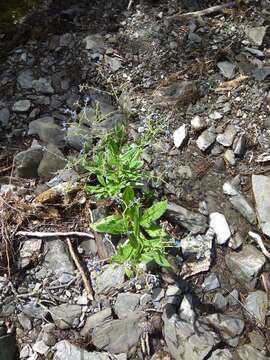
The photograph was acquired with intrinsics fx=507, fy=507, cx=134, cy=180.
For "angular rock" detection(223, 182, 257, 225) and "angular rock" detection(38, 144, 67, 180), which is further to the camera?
"angular rock" detection(38, 144, 67, 180)

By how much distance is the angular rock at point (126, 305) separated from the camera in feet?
9.18

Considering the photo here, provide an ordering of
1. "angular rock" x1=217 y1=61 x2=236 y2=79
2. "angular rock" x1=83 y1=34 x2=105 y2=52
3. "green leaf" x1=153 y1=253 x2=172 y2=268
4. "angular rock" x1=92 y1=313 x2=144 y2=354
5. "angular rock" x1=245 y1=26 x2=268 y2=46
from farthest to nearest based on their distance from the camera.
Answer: "angular rock" x1=83 y1=34 x2=105 y2=52 < "angular rock" x1=245 y1=26 x2=268 y2=46 < "angular rock" x1=217 y1=61 x2=236 y2=79 < "angular rock" x1=92 y1=313 x2=144 y2=354 < "green leaf" x1=153 y1=253 x2=172 y2=268

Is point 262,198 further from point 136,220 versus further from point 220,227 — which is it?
point 136,220

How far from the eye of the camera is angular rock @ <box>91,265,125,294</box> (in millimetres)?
2869

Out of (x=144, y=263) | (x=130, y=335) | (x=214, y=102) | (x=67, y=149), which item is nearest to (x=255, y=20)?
(x=214, y=102)

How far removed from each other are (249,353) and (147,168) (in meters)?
1.21

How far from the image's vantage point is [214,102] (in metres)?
3.35

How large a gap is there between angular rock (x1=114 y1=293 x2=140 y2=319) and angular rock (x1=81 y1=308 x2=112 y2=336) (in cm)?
5

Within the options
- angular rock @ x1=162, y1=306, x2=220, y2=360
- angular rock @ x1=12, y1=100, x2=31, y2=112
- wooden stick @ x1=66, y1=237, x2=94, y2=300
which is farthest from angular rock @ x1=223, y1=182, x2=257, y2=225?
angular rock @ x1=12, y1=100, x2=31, y2=112

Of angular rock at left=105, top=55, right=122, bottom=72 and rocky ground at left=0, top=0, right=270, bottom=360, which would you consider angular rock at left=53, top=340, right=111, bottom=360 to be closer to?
rocky ground at left=0, top=0, right=270, bottom=360

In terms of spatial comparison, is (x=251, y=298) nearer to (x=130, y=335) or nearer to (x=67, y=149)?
(x=130, y=335)

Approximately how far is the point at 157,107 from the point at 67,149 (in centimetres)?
65

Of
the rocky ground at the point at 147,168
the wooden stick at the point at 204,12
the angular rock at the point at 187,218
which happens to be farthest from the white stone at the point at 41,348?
the wooden stick at the point at 204,12

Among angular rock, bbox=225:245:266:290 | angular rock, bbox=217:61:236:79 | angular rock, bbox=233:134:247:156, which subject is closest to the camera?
angular rock, bbox=225:245:266:290
